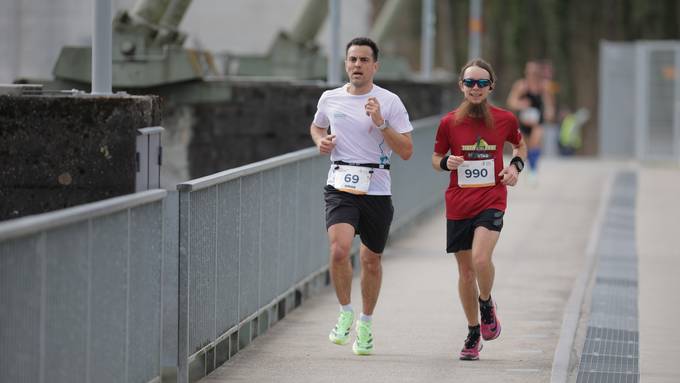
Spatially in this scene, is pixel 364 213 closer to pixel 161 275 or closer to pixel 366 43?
pixel 366 43

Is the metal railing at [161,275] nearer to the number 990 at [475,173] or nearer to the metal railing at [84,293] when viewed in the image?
the metal railing at [84,293]

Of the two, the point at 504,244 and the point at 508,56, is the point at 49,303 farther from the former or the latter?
the point at 508,56

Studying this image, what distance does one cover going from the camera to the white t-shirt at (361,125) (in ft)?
31.0

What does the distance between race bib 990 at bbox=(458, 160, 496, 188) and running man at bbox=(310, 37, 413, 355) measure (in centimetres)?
36

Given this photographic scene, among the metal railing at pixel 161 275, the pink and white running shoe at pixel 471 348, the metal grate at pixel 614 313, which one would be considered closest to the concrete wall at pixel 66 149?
the metal railing at pixel 161 275

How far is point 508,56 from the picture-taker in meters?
51.6

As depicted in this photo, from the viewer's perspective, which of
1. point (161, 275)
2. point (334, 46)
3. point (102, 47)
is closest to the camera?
point (161, 275)

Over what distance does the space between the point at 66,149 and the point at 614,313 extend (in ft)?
15.9

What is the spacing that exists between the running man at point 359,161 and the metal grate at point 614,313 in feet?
4.60

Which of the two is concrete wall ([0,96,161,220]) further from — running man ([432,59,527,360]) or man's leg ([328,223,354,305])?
running man ([432,59,527,360])

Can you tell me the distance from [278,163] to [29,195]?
2699mm

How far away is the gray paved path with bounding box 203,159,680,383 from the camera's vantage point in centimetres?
939

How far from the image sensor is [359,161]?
9.49m

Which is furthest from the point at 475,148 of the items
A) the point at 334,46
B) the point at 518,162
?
the point at 334,46
